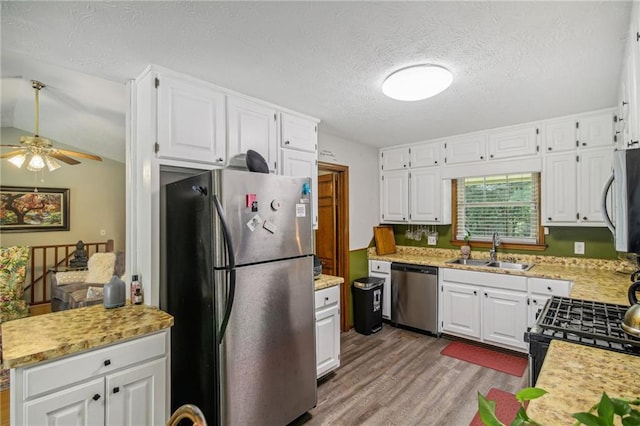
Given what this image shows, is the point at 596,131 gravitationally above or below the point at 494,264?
above

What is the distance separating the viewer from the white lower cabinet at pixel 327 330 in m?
2.52

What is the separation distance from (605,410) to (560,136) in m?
3.39

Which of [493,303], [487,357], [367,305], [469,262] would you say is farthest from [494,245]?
[367,305]

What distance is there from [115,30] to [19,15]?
1.24ft

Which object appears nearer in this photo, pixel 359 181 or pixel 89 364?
pixel 89 364

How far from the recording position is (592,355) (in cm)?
115

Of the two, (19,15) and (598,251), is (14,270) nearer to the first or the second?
(19,15)

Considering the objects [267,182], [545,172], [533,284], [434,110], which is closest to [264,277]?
[267,182]

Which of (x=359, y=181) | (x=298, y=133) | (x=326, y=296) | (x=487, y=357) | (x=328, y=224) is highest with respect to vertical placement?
(x=298, y=133)

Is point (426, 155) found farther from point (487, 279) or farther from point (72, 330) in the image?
point (72, 330)

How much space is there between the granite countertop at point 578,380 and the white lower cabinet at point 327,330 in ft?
5.32

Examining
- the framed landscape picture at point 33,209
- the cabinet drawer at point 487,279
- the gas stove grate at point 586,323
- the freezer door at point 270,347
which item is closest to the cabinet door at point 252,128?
the freezer door at point 270,347

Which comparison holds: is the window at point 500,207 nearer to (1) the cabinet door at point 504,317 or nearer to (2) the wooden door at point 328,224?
(1) the cabinet door at point 504,317

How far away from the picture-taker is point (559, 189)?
3.02 metres
